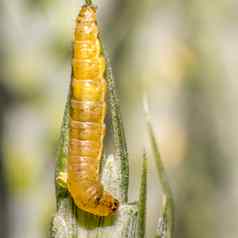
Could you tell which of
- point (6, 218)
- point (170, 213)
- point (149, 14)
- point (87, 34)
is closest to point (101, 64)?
point (87, 34)

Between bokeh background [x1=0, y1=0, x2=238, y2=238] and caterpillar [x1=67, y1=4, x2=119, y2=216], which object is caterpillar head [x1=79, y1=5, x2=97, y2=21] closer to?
caterpillar [x1=67, y1=4, x2=119, y2=216]

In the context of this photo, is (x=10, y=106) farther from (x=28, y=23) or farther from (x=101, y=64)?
(x=101, y=64)

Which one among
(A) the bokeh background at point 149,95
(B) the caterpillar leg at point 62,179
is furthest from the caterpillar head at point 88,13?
(A) the bokeh background at point 149,95

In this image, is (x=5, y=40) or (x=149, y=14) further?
(x=149, y=14)

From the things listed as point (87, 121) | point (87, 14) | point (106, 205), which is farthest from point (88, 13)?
point (106, 205)

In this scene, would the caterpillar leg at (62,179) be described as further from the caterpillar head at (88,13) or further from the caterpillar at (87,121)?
the caterpillar head at (88,13)

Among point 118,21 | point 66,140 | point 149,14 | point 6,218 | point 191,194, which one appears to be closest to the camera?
point 66,140

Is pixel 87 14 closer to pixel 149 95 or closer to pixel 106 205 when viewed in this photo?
pixel 106 205
